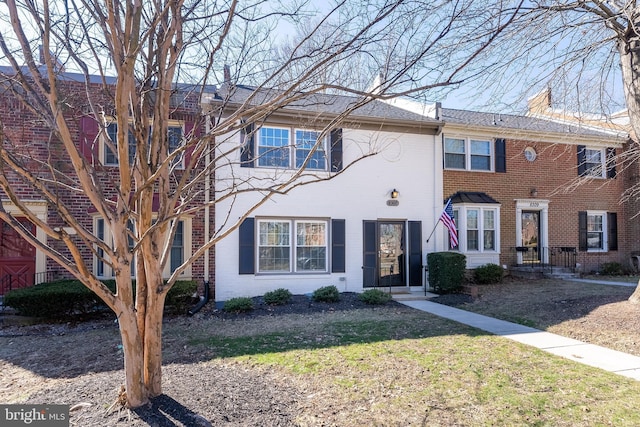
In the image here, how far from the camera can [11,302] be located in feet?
24.8

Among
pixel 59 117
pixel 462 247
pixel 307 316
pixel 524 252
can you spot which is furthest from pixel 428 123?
pixel 59 117

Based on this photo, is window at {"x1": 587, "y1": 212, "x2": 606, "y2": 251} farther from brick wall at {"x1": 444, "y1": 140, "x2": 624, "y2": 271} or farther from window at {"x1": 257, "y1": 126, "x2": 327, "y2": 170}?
window at {"x1": 257, "y1": 126, "x2": 327, "y2": 170}

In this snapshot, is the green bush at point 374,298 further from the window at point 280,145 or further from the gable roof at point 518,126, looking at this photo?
the gable roof at point 518,126

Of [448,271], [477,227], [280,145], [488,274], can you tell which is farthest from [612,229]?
[280,145]

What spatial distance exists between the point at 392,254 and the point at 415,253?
27.4 inches

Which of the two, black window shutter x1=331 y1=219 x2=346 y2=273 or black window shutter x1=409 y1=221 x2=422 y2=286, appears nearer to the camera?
black window shutter x1=331 y1=219 x2=346 y2=273

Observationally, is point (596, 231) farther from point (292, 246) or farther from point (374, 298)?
point (292, 246)

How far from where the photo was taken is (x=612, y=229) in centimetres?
1497

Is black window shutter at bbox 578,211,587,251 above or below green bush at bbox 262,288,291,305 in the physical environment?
above

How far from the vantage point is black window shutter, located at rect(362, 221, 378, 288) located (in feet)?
37.6

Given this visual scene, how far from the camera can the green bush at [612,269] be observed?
14359mm

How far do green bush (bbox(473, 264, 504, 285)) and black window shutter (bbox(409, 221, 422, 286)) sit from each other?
1.90m

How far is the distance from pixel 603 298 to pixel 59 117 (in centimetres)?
1070

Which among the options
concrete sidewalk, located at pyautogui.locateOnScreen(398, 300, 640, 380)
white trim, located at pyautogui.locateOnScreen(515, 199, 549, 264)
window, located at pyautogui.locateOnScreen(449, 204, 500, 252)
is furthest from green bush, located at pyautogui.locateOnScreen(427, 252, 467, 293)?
white trim, located at pyautogui.locateOnScreen(515, 199, 549, 264)
